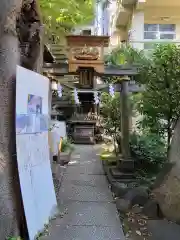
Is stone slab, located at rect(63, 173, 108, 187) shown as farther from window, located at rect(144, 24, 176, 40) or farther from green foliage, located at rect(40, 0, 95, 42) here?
window, located at rect(144, 24, 176, 40)

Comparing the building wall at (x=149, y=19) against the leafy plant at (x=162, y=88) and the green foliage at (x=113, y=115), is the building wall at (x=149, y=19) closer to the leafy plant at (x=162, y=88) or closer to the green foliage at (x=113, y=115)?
the green foliage at (x=113, y=115)

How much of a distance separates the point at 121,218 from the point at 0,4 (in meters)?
4.51

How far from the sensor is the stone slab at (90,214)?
583cm

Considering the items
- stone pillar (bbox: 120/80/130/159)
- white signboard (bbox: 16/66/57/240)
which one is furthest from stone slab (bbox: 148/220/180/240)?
stone pillar (bbox: 120/80/130/159)

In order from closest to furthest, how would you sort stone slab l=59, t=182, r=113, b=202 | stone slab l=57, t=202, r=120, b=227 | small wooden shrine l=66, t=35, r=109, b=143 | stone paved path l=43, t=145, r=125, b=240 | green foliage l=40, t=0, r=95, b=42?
stone paved path l=43, t=145, r=125, b=240, stone slab l=57, t=202, r=120, b=227, green foliage l=40, t=0, r=95, b=42, stone slab l=59, t=182, r=113, b=202, small wooden shrine l=66, t=35, r=109, b=143

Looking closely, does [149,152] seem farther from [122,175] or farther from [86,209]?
[86,209]

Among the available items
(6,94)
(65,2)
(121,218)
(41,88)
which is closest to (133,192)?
(121,218)

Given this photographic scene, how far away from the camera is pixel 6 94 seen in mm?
4879

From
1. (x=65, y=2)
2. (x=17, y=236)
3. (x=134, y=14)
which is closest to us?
(x=17, y=236)

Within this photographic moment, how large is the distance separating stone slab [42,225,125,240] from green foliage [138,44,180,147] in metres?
4.27

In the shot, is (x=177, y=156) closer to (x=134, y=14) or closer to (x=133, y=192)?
(x=133, y=192)

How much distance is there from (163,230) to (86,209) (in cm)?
158

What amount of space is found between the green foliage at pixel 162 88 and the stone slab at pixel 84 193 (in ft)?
8.38

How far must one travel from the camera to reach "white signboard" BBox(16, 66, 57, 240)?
16.0 feet
